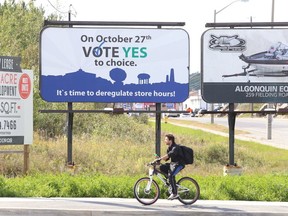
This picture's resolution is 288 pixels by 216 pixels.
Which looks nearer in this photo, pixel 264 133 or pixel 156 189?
pixel 156 189

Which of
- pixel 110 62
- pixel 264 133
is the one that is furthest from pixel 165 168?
pixel 264 133

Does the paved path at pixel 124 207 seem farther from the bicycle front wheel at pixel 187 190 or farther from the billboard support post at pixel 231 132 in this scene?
the billboard support post at pixel 231 132

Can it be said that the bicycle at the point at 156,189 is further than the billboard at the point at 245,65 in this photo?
No

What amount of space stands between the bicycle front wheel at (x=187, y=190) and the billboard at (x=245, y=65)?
3.76m

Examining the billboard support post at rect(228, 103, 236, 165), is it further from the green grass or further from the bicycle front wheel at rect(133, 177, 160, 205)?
the bicycle front wheel at rect(133, 177, 160, 205)

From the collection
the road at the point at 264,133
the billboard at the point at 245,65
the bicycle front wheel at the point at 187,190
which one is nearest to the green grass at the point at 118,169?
the bicycle front wheel at the point at 187,190

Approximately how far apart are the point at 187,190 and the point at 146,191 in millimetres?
840

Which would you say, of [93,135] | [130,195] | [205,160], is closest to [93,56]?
[130,195]

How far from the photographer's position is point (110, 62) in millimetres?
16531

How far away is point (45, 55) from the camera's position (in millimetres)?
16391

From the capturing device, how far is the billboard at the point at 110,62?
16.5m

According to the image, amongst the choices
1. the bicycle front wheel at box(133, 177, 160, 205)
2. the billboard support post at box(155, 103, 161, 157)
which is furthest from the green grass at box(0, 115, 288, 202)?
the billboard support post at box(155, 103, 161, 157)

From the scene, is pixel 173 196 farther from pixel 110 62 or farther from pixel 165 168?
pixel 110 62

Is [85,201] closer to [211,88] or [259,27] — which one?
[211,88]
